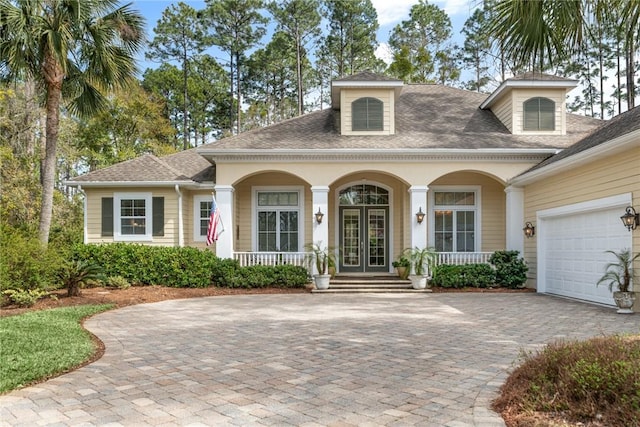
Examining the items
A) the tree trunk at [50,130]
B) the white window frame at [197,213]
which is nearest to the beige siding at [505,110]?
the white window frame at [197,213]

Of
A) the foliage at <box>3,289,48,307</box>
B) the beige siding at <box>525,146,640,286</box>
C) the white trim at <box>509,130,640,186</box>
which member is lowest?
A: the foliage at <box>3,289,48,307</box>

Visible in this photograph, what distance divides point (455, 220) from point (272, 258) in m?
5.96

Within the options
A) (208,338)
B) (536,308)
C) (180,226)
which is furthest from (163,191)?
(536,308)

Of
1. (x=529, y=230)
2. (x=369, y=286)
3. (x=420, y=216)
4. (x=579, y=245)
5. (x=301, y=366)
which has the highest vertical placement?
(x=420, y=216)

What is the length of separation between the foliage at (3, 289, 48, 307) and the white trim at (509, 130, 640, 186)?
11.6 m

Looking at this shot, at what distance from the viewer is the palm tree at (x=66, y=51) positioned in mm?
11578

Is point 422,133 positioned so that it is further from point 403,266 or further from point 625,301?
point 625,301

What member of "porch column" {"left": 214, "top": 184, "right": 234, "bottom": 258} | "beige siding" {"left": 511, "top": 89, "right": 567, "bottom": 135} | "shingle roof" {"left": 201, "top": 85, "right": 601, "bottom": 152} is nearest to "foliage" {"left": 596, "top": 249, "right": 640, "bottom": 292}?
"shingle roof" {"left": 201, "top": 85, "right": 601, "bottom": 152}

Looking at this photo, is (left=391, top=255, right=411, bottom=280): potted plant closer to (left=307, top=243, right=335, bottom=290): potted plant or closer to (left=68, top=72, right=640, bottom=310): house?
(left=68, top=72, right=640, bottom=310): house

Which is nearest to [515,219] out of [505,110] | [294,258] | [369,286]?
[505,110]

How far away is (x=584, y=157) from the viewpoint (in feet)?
33.2

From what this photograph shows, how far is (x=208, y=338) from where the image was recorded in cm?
700

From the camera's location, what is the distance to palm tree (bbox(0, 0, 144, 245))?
456 inches

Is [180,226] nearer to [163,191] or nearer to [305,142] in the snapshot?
[163,191]
